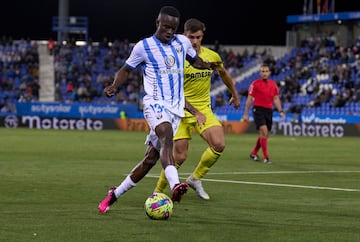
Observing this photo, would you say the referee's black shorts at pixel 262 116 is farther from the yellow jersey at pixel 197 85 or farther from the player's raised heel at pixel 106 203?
the player's raised heel at pixel 106 203

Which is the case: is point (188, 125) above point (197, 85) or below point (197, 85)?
below

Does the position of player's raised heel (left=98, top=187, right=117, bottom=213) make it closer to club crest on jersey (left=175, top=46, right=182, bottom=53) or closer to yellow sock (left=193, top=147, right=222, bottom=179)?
club crest on jersey (left=175, top=46, right=182, bottom=53)

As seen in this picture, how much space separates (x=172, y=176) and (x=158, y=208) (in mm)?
381

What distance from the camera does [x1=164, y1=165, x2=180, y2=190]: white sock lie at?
9.68 m

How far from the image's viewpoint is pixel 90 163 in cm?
1981

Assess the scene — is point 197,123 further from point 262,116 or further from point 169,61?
point 262,116

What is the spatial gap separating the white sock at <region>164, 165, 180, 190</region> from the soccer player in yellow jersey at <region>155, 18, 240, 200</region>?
239 cm

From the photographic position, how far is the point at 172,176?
9773 mm

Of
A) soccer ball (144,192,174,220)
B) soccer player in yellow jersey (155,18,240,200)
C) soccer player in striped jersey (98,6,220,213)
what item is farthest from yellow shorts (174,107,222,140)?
soccer ball (144,192,174,220)

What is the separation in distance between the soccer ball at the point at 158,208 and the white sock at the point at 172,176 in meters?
0.22

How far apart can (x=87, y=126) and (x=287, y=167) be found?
2731cm

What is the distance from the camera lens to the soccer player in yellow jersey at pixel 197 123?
41.0 ft

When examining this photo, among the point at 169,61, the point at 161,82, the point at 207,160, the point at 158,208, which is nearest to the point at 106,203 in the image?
the point at 158,208

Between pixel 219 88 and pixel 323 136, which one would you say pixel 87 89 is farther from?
pixel 323 136
